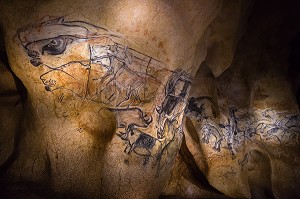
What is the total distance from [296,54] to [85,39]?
5.95m

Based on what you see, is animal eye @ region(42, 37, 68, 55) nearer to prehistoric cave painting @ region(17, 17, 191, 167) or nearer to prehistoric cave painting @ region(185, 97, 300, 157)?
prehistoric cave painting @ region(17, 17, 191, 167)

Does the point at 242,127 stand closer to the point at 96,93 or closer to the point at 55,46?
the point at 96,93

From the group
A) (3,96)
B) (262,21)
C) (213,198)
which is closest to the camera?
(3,96)

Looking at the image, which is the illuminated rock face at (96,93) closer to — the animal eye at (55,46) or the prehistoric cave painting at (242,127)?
the animal eye at (55,46)

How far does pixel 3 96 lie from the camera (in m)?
4.03

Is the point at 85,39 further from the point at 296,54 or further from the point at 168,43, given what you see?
the point at 296,54

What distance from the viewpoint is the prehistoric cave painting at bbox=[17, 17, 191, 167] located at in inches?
128

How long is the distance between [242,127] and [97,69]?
429cm

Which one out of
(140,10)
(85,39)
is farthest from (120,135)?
(140,10)

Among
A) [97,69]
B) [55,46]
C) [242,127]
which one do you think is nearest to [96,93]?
[97,69]

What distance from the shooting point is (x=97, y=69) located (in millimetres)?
3277

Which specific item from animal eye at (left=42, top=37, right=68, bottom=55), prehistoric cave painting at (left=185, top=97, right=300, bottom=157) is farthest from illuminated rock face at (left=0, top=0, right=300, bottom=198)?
prehistoric cave painting at (left=185, top=97, right=300, bottom=157)

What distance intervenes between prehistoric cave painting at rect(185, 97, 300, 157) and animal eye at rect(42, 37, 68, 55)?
10.4 ft

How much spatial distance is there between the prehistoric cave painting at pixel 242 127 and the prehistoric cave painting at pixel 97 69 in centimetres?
249
